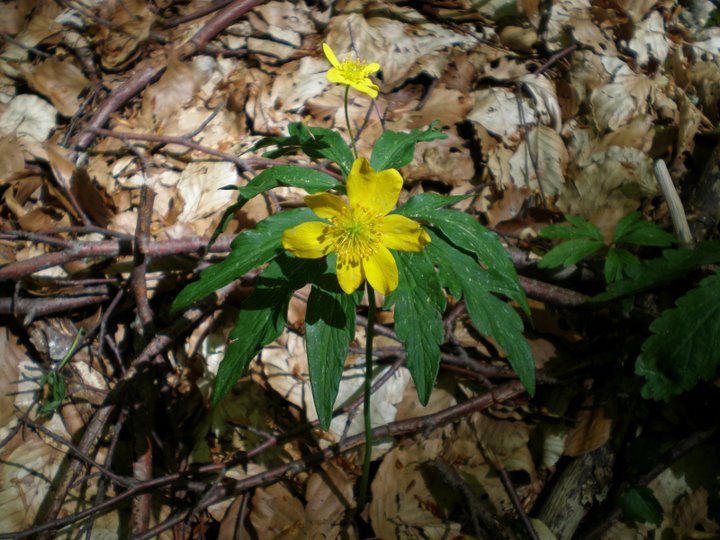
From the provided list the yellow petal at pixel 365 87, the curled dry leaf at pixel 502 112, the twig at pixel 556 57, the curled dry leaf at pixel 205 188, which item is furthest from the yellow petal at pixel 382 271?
the twig at pixel 556 57

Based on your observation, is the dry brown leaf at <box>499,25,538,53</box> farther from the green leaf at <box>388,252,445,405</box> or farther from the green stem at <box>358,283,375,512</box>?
the green leaf at <box>388,252,445,405</box>

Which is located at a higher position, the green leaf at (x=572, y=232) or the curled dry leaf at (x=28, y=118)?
the green leaf at (x=572, y=232)

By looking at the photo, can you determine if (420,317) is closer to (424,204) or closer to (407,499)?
(424,204)

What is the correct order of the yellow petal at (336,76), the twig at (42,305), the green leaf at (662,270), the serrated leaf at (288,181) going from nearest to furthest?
the serrated leaf at (288,181)
the yellow petal at (336,76)
the green leaf at (662,270)
the twig at (42,305)

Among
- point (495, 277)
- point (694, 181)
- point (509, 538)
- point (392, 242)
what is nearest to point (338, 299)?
point (392, 242)

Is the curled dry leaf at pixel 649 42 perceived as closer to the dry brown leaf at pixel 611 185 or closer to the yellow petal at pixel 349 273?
the dry brown leaf at pixel 611 185
